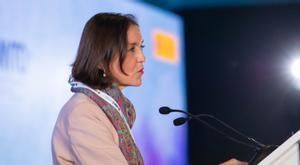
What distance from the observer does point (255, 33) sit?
4.26m

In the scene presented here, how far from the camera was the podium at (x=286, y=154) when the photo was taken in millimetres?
1271

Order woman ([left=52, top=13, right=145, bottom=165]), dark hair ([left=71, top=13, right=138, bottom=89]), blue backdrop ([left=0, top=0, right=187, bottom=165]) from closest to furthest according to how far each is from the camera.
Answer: woman ([left=52, top=13, right=145, bottom=165]) → dark hair ([left=71, top=13, right=138, bottom=89]) → blue backdrop ([left=0, top=0, right=187, bottom=165])

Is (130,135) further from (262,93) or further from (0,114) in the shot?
(262,93)

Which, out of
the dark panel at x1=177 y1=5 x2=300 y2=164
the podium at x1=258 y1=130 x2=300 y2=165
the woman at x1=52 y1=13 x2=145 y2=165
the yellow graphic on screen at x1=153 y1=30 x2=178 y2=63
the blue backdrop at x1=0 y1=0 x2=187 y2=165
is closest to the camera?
the podium at x1=258 y1=130 x2=300 y2=165

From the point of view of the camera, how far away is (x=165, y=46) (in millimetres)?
3697

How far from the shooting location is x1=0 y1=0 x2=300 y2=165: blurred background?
2.64 m

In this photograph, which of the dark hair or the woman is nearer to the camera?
the woman

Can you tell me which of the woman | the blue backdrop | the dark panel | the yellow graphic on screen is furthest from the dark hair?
the dark panel

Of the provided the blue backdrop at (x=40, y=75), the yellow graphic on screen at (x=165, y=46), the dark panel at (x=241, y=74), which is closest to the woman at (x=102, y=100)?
the blue backdrop at (x=40, y=75)

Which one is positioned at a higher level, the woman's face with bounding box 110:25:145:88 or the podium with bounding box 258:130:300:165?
the woman's face with bounding box 110:25:145:88

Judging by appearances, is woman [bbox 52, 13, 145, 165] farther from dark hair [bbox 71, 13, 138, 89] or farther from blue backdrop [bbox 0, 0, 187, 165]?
blue backdrop [bbox 0, 0, 187, 165]

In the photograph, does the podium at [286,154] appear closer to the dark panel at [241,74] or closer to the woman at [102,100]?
the woman at [102,100]

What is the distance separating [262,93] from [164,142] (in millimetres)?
961

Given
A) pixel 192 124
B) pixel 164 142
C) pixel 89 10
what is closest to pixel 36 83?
pixel 89 10
